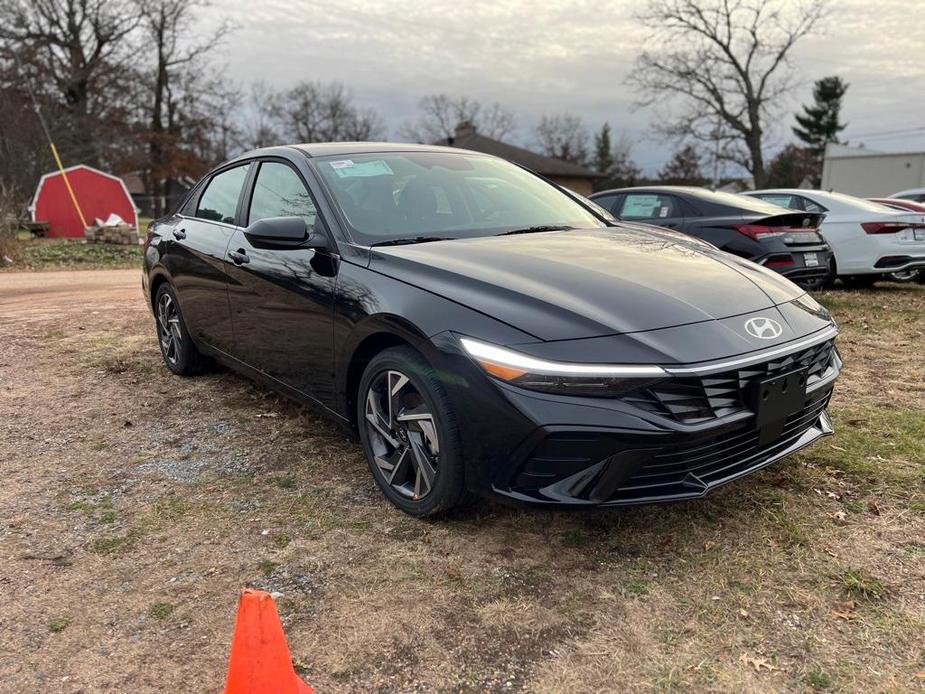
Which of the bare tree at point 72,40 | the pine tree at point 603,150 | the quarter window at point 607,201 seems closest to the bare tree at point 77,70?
the bare tree at point 72,40

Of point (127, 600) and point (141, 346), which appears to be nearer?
point (127, 600)

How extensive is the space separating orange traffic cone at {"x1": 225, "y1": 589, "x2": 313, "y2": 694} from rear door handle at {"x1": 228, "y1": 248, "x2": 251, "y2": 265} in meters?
2.47

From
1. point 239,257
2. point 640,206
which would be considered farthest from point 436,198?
point 640,206

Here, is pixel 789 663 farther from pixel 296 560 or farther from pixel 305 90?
pixel 305 90

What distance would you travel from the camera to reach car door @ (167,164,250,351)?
14.1 feet

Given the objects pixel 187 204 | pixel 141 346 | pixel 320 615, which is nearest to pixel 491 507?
pixel 320 615

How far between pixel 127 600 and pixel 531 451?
1517 millimetres

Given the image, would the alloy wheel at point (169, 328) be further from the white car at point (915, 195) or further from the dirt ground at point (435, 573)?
the white car at point (915, 195)

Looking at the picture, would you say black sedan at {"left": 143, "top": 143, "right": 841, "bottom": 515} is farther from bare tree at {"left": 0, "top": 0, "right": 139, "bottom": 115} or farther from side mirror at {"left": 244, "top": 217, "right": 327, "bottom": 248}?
bare tree at {"left": 0, "top": 0, "right": 139, "bottom": 115}

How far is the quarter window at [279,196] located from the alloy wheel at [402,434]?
Answer: 0.97 metres

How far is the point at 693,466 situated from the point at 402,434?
3.82 ft

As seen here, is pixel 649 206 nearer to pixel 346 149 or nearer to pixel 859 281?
pixel 859 281

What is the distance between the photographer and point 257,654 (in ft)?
5.90

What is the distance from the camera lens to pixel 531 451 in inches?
95.8
